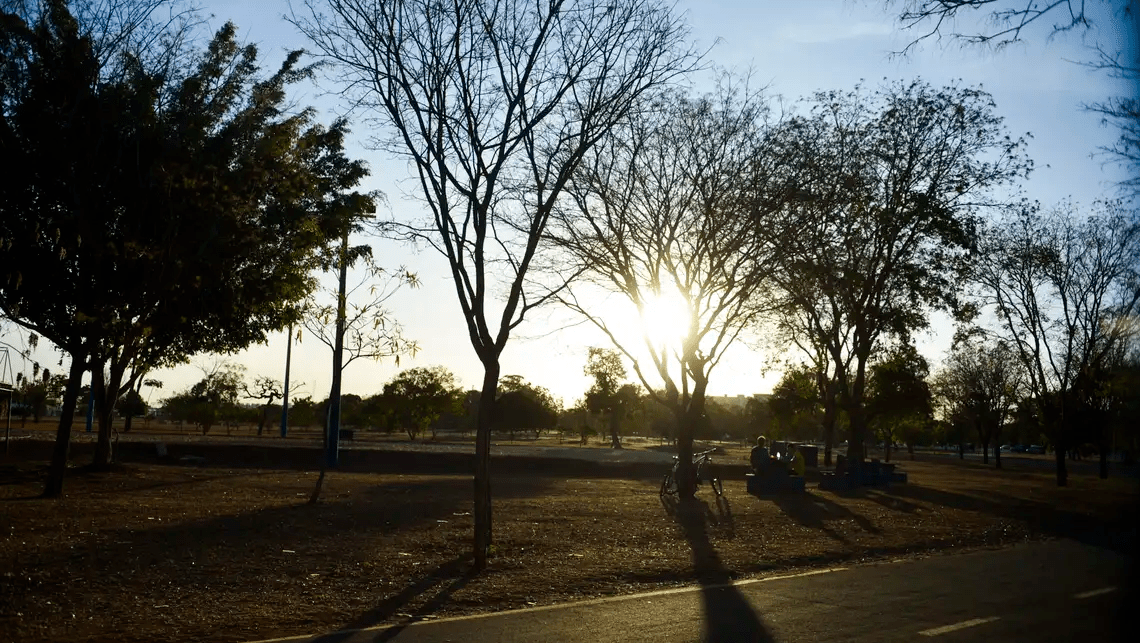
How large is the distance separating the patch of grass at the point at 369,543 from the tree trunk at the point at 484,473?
0.28 meters

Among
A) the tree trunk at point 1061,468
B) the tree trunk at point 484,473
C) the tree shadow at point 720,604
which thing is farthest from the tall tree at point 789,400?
the tree trunk at point 484,473

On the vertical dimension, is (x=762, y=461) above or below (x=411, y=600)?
above

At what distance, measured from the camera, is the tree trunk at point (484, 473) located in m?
10.7

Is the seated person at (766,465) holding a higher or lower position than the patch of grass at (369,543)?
higher

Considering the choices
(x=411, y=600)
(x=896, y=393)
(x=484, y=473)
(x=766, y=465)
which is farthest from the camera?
(x=896, y=393)

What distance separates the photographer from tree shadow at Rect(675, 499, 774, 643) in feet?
25.3

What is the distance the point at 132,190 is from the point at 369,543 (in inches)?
323

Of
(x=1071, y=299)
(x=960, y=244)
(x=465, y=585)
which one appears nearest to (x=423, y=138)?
(x=465, y=585)

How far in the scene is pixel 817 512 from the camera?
1905cm

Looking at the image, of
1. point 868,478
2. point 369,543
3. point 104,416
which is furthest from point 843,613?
point 868,478

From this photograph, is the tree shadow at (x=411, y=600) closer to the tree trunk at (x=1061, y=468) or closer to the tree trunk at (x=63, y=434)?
the tree trunk at (x=63, y=434)

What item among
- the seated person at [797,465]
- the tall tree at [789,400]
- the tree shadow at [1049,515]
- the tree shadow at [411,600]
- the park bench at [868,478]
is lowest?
the tree shadow at [411,600]

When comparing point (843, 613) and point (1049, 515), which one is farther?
point (1049, 515)

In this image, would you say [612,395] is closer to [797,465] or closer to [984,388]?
[984,388]
